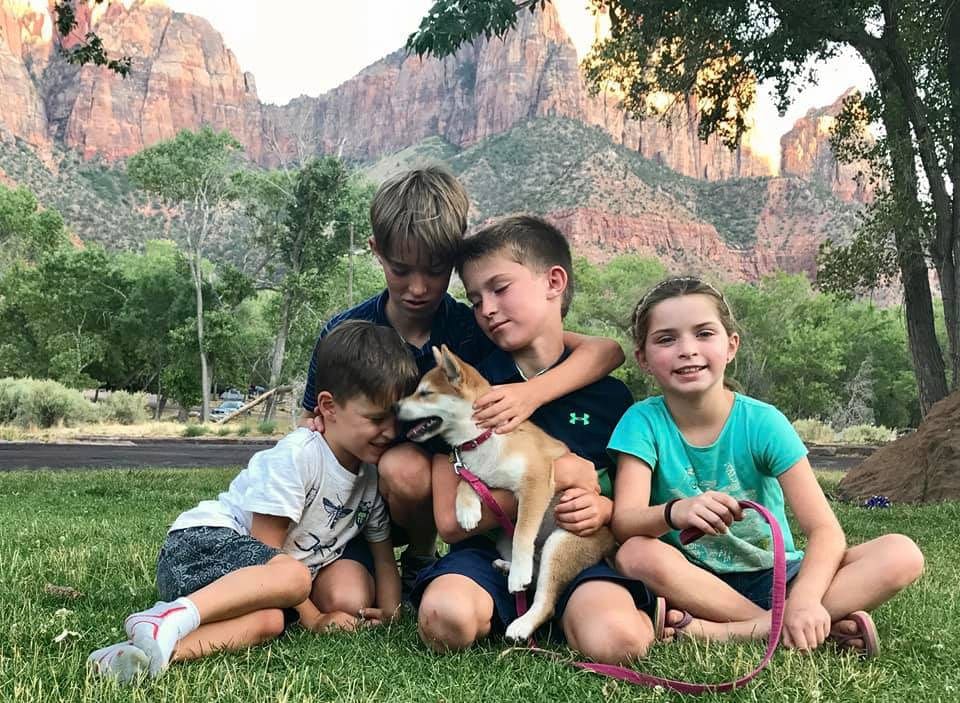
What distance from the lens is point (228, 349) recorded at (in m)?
38.7

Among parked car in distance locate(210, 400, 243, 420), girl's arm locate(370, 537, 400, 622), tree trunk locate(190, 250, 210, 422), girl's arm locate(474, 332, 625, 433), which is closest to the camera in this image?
girl's arm locate(474, 332, 625, 433)

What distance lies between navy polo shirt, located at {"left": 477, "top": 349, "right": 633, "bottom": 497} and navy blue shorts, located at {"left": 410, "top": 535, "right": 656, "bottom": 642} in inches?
19.7

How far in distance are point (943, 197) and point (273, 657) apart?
38.9 feet

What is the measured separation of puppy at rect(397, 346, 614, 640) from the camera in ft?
10.1

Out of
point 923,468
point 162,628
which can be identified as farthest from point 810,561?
point 923,468

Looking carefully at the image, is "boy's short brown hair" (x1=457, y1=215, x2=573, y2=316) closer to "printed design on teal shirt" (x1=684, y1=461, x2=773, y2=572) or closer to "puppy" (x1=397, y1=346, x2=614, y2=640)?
"puppy" (x1=397, y1=346, x2=614, y2=640)

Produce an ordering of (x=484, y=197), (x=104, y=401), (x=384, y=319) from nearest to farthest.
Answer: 1. (x=384, y=319)
2. (x=104, y=401)
3. (x=484, y=197)

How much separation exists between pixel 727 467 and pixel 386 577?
1.62 metres

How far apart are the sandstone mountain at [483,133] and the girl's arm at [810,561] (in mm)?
31209

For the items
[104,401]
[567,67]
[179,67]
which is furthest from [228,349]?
[179,67]

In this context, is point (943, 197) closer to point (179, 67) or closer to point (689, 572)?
point (689, 572)

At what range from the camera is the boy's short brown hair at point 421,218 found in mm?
3596

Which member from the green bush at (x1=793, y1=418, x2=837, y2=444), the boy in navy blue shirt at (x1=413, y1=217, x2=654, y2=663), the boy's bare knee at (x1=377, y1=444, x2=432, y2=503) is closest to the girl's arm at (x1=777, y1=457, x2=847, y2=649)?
the boy in navy blue shirt at (x1=413, y1=217, x2=654, y2=663)

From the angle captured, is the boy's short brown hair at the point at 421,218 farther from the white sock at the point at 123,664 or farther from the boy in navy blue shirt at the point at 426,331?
the white sock at the point at 123,664
